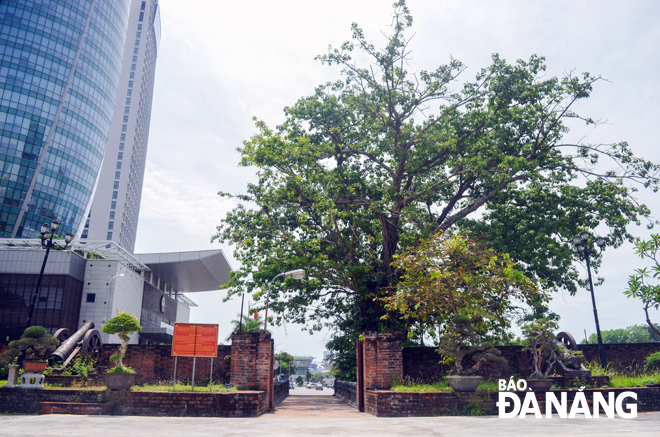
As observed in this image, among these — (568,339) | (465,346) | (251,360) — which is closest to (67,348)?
(251,360)

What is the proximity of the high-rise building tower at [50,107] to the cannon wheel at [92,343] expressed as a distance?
4932cm

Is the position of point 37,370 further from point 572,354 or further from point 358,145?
point 572,354

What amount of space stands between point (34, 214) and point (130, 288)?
86.7 ft

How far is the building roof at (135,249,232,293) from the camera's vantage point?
171 feet

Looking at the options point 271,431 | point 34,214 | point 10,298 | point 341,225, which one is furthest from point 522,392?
point 34,214

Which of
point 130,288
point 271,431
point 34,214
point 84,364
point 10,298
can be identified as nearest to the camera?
point 271,431

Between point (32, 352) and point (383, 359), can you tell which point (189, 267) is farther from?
point (383, 359)

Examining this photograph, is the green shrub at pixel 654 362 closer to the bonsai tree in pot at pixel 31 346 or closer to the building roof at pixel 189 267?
the bonsai tree in pot at pixel 31 346

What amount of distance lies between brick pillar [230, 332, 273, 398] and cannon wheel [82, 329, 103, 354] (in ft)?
27.0

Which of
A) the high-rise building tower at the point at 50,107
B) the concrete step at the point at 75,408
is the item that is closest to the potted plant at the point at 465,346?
the concrete step at the point at 75,408

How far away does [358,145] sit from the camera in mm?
21469

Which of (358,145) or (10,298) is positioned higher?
(358,145)

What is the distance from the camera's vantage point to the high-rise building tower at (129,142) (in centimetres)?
10519

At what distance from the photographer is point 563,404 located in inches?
492
